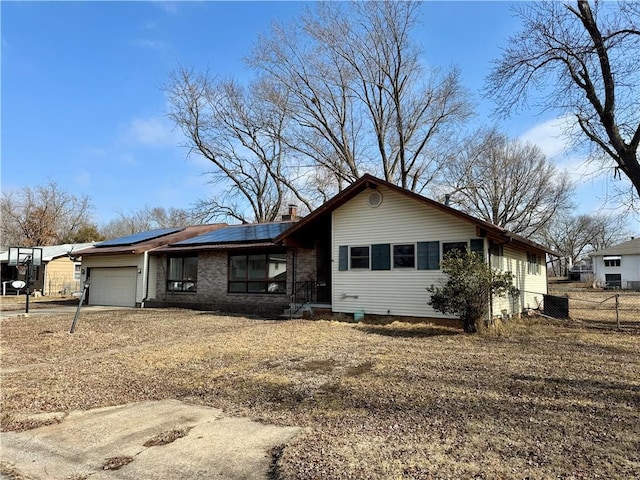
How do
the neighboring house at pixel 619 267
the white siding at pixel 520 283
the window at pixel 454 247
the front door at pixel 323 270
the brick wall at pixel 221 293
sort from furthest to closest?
the neighboring house at pixel 619 267, the brick wall at pixel 221 293, the front door at pixel 323 270, the white siding at pixel 520 283, the window at pixel 454 247

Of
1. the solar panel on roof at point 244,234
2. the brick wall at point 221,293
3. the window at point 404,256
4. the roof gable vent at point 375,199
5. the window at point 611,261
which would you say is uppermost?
the roof gable vent at point 375,199

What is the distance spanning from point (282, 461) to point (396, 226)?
1072 cm

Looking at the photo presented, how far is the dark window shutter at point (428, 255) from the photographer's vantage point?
13.0 meters

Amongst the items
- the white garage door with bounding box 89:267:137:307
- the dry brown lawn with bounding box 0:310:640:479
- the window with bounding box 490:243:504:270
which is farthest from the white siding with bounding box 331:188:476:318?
the white garage door with bounding box 89:267:137:307

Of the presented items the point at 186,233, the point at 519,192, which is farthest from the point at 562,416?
the point at 519,192

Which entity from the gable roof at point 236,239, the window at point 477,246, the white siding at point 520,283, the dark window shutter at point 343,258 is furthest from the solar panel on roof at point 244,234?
the white siding at point 520,283

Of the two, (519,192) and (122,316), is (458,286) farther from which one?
(519,192)

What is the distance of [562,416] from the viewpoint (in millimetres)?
4680

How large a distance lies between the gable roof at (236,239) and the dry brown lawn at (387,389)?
6.49 meters

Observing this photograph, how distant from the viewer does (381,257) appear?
1392 centimetres

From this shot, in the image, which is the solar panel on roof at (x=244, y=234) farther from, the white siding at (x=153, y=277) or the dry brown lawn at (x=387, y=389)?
the dry brown lawn at (x=387, y=389)

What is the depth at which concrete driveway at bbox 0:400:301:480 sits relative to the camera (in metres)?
3.57

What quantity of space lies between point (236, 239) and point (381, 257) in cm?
728

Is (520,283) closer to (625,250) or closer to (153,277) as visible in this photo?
(153,277)
